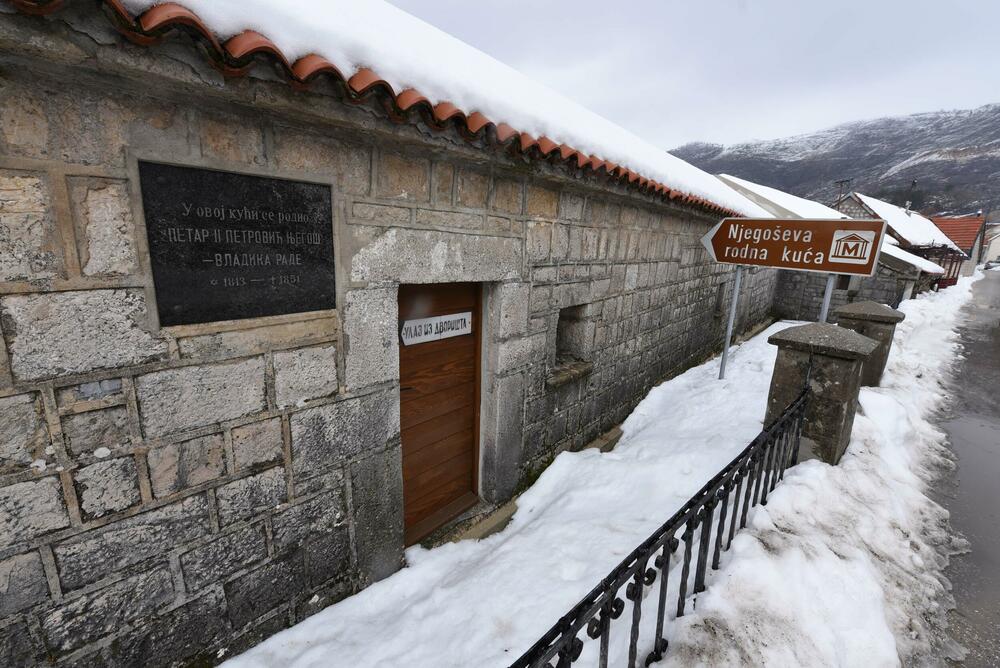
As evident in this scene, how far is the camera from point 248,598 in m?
2.17

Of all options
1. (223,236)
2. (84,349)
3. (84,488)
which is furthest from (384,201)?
(84,488)

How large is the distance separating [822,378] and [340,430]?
143 inches

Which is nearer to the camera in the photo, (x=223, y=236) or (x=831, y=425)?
(x=223, y=236)

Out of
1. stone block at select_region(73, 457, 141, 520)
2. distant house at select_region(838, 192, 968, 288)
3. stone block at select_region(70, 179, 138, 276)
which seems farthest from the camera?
distant house at select_region(838, 192, 968, 288)

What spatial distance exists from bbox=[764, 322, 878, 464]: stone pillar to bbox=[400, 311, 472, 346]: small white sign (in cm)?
235

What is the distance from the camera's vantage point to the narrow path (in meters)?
2.26

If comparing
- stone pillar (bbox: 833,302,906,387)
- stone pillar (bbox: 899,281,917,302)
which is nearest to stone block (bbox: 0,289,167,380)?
stone pillar (bbox: 833,302,906,387)

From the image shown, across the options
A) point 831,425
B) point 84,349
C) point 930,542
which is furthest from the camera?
point 831,425

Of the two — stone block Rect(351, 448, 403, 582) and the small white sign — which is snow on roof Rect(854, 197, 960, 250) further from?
stone block Rect(351, 448, 403, 582)

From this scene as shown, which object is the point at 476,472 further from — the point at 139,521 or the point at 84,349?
the point at 84,349

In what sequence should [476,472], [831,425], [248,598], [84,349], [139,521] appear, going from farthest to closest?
[476,472] < [831,425] < [248,598] < [139,521] < [84,349]

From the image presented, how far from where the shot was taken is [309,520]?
7.59ft

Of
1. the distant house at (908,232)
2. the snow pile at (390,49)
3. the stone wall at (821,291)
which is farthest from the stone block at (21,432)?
the distant house at (908,232)

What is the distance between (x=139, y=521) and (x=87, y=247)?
3.78 ft
